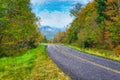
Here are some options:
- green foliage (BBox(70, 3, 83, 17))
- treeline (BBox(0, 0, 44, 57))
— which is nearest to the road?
treeline (BBox(0, 0, 44, 57))

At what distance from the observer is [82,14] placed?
303ft

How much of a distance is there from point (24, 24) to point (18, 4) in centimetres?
471

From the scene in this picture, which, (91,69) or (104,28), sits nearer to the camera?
(91,69)

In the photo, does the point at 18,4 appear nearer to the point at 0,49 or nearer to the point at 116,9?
the point at 0,49

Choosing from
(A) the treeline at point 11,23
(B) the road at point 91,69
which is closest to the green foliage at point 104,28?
(A) the treeline at point 11,23

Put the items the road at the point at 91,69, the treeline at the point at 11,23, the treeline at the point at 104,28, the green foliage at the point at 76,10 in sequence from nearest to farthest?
the road at the point at 91,69
the treeline at the point at 11,23
the treeline at the point at 104,28
the green foliage at the point at 76,10

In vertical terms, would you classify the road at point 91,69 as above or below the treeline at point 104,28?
below

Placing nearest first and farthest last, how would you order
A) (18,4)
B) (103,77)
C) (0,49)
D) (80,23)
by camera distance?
(103,77), (0,49), (18,4), (80,23)

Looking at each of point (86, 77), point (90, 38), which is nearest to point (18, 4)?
point (90, 38)

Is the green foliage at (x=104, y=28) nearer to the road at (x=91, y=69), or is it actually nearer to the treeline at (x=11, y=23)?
the treeline at (x=11, y=23)

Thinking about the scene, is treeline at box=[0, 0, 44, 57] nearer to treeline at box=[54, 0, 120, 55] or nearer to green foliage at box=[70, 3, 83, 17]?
treeline at box=[54, 0, 120, 55]

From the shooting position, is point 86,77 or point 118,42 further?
point 118,42

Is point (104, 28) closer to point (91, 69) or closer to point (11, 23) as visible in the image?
point (11, 23)

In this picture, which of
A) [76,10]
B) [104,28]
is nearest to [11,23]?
[104,28]
